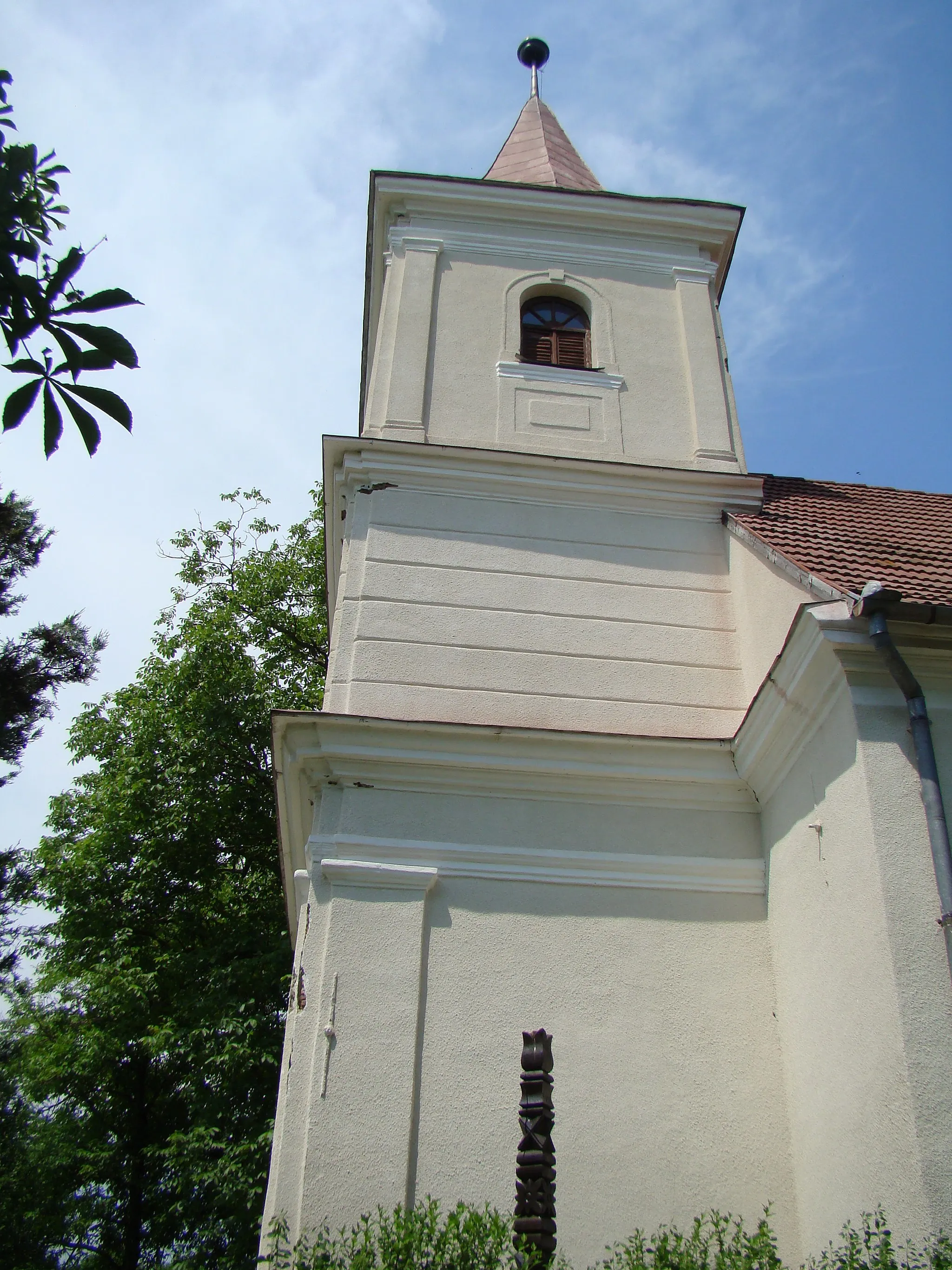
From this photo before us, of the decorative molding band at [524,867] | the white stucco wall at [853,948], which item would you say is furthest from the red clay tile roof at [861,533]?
the decorative molding band at [524,867]

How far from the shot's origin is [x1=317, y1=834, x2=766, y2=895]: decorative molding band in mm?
6973

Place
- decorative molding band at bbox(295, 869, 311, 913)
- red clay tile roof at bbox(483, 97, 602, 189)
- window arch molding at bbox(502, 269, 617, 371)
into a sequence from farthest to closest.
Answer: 1. red clay tile roof at bbox(483, 97, 602, 189)
2. window arch molding at bbox(502, 269, 617, 371)
3. decorative molding band at bbox(295, 869, 311, 913)

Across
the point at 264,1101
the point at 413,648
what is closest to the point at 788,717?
the point at 413,648

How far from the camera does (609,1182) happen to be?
20.2 ft

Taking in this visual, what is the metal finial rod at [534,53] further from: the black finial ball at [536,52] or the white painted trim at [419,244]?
the white painted trim at [419,244]

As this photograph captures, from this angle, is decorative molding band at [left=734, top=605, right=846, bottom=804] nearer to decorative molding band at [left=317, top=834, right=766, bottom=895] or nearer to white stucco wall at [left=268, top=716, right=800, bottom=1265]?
white stucco wall at [left=268, top=716, right=800, bottom=1265]

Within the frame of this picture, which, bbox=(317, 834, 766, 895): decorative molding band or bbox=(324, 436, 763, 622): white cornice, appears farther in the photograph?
bbox=(324, 436, 763, 622): white cornice

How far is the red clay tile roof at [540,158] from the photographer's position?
13906 mm

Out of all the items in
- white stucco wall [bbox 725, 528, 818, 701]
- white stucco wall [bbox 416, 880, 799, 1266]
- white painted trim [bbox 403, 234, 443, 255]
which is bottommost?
white stucco wall [bbox 416, 880, 799, 1266]

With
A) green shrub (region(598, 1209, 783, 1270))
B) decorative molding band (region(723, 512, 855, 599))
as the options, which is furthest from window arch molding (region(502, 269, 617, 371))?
green shrub (region(598, 1209, 783, 1270))

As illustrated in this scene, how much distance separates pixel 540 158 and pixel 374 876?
11.2 metres

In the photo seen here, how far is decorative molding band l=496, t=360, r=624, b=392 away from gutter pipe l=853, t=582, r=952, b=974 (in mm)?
5255

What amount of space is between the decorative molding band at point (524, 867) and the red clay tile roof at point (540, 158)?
889 centimetres

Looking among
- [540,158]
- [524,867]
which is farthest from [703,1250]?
[540,158]
